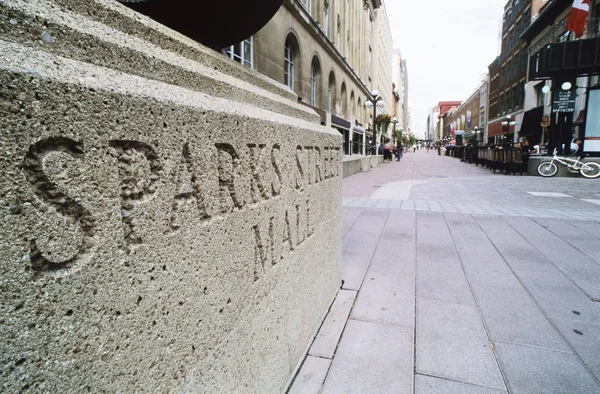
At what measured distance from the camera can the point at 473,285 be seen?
11.3 feet

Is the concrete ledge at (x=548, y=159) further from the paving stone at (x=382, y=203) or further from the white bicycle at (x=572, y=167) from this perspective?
the paving stone at (x=382, y=203)

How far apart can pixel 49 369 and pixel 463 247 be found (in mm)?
4761

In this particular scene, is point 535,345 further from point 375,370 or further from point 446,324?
point 375,370

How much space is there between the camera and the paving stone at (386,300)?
284 cm

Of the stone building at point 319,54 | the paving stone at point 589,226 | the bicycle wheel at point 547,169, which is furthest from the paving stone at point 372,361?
the bicycle wheel at point 547,169

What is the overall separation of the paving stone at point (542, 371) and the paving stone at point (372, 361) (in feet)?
1.96

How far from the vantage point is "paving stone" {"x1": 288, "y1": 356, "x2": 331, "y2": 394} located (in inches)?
80.4

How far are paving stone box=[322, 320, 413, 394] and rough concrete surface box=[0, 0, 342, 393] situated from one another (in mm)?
507

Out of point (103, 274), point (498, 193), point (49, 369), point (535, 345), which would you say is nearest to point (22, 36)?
point (103, 274)

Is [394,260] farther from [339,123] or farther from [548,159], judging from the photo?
[339,123]

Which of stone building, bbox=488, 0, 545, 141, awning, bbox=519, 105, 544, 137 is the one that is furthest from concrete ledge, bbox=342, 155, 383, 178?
stone building, bbox=488, 0, 545, 141

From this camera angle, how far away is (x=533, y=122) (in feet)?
103

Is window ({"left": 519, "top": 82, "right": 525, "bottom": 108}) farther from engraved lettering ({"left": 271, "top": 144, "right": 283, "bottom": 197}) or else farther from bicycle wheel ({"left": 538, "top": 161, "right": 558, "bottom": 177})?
engraved lettering ({"left": 271, "top": 144, "right": 283, "bottom": 197})

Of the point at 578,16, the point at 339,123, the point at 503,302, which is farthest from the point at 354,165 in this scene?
the point at 578,16
